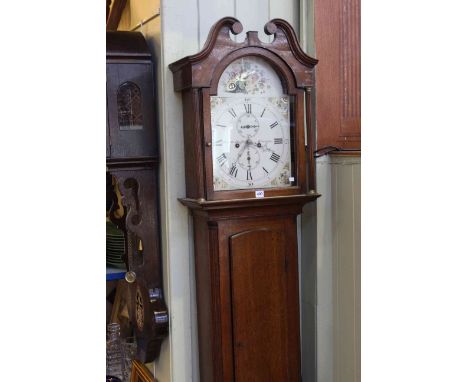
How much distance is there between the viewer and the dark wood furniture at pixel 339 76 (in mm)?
2283

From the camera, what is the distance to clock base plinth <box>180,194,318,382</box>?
6.91 feet

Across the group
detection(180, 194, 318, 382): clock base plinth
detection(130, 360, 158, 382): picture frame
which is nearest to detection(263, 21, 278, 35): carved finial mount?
detection(180, 194, 318, 382): clock base plinth

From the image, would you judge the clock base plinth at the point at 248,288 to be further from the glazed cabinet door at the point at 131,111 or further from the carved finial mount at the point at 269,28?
the carved finial mount at the point at 269,28

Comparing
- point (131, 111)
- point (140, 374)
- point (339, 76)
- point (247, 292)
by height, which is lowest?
point (140, 374)

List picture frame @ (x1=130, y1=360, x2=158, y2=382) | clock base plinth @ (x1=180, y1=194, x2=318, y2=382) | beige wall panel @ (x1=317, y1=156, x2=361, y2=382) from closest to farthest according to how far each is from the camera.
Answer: clock base plinth @ (x1=180, y1=194, x2=318, y2=382)
beige wall panel @ (x1=317, y1=156, x2=361, y2=382)
picture frame @ (x1=130, y1=360, x2=158, y2=382)

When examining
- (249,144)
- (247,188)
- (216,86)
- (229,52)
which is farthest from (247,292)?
(229,52)

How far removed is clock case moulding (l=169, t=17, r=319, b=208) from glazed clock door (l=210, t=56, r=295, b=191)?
0.03m

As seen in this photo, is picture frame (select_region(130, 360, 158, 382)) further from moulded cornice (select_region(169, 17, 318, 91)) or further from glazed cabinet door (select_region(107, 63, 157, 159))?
moulded cornice (select_region(169, 17, 318, 91))

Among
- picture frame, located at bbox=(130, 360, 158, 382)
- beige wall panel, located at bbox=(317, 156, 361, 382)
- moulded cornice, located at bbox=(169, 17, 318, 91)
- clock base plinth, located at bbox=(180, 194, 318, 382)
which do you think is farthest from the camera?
picture frame, located at bbox=(130, 360, 158, 382)

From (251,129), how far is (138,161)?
0.43 metres

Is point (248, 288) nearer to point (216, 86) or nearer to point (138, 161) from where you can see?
point (138, 161)

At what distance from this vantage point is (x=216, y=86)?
2.02m
